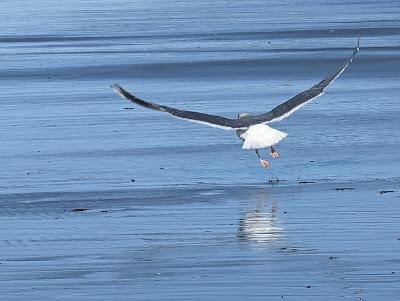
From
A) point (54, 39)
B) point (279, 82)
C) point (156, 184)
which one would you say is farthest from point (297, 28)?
point (156, 184)

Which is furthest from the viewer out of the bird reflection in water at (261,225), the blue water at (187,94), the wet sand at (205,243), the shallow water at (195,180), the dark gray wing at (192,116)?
the blue water at (187,94)

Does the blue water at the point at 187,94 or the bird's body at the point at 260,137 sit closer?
the bird's body at the point at 260,137

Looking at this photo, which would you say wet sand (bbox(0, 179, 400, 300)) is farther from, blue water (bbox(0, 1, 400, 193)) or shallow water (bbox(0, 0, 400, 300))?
blue water (bbox(0, 1, 400, 193))

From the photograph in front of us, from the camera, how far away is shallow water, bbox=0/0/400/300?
10617 millimetres

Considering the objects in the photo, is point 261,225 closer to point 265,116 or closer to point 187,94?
Result: point 265,116

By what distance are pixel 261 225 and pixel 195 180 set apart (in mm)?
2411

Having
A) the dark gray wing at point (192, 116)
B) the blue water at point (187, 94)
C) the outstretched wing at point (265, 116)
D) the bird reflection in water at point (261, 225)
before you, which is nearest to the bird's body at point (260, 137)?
the outstretched wing at point (265, 116)

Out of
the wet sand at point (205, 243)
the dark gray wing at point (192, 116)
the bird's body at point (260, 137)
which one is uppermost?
the dark gray wing at point (192, 116)

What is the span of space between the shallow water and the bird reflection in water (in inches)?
0.8

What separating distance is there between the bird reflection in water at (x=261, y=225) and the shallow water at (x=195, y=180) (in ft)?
0.07

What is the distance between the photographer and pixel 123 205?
532 inches

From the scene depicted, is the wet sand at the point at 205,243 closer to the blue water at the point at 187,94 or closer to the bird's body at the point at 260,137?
the bird's body at the point at 260,137

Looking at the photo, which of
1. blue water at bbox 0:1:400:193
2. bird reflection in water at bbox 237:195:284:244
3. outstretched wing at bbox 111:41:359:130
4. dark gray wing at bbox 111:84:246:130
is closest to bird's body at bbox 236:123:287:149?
outstretched wing at bbox 111:41:359:130

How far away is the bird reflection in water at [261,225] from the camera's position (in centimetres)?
1190
